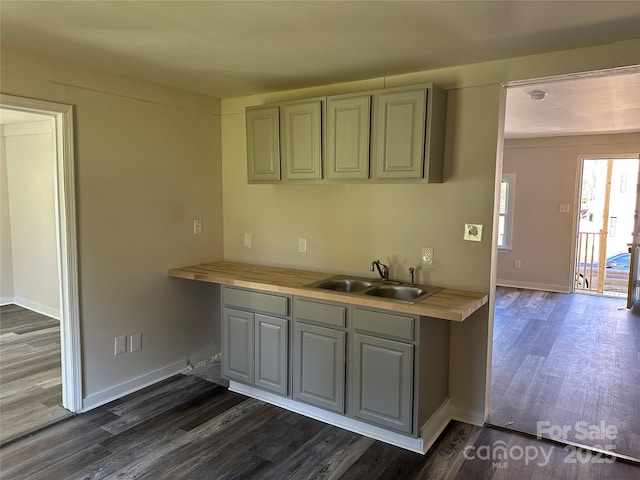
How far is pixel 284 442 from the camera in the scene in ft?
9.25

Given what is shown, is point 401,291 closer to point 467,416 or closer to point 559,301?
point 467,416

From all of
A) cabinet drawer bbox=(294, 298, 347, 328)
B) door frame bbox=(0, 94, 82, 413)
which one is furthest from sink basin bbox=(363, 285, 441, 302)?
door frame bbox=(0, 94, 82, 413)

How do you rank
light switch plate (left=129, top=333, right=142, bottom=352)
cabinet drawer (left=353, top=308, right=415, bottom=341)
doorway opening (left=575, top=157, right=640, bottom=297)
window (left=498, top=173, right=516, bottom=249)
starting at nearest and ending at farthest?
cabinet drawer (left=353, top=308, right=415, bottom=341) < light switch plate (left=129, top=333, right=142, bottom=352) < window (left=498, top=173, right=516, bottom=249) < doorway opening (left=575, top=157, right=640, bottom=297)

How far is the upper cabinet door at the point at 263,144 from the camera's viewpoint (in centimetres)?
341

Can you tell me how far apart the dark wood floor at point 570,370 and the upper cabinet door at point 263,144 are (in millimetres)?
2408

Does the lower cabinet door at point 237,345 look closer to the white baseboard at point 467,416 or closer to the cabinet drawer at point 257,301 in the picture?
the cabinet drawer at point 257,301

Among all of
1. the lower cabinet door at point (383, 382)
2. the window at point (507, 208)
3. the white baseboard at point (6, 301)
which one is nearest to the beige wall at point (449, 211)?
the lower cabinet door at point (383, 382)

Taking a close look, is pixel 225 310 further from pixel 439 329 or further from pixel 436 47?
pixel 436 47

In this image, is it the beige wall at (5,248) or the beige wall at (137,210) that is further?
the beige wall at (5,248)

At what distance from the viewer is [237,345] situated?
11.3ft

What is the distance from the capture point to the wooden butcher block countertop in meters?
2.55

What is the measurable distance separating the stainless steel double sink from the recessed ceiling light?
198 centimetres

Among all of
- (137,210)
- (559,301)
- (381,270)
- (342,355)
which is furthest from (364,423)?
(559,301)

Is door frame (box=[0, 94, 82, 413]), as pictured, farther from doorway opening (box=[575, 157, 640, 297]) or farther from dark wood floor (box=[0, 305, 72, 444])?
doorway opening (box=[575, 157, 640, 297])
